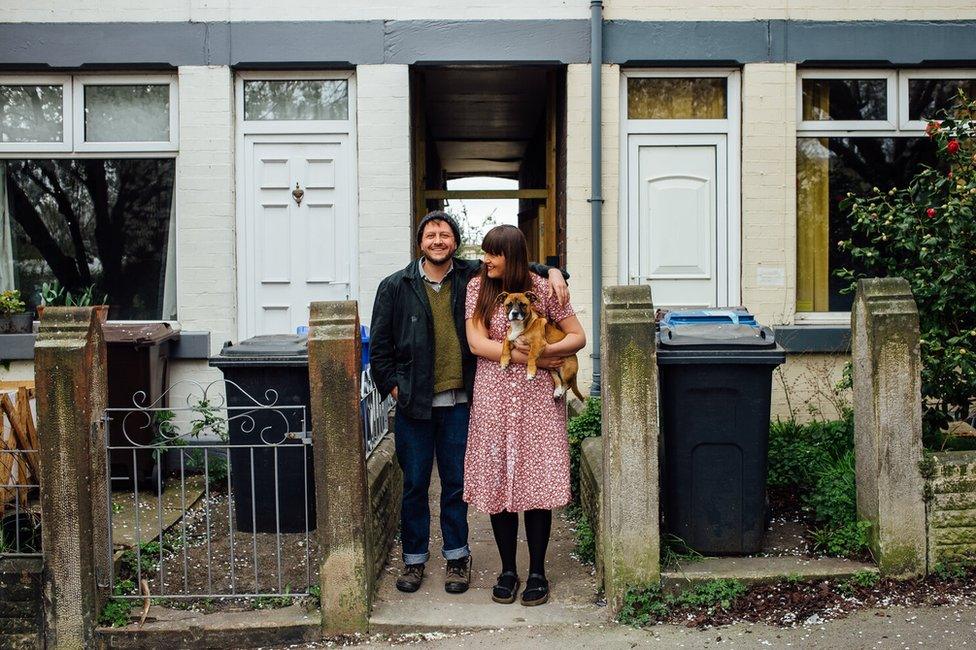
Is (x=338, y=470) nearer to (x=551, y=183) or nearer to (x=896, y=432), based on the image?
(x=896, y=432)

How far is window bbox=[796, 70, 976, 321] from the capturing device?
8.34 metres

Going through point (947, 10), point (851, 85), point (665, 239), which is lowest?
point (665, 239)

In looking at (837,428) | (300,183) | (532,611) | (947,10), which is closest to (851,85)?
(947,10)

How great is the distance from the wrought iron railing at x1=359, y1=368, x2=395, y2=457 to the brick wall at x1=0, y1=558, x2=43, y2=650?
1881 mm

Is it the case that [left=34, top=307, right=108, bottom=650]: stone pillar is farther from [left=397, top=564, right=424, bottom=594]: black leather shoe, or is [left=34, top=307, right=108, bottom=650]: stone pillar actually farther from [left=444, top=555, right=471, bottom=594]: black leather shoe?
[left=444, top=555, right=471, bottom=594]: black leather shoe

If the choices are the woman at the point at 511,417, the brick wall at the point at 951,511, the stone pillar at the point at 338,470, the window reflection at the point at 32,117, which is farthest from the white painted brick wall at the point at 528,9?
the brick wall at the point at 951,511

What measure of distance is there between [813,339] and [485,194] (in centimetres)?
385

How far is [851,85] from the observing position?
27.5 feet

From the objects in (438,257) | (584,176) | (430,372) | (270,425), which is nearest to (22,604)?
(270,425)

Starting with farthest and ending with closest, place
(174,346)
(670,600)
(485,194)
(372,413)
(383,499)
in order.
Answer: (485,194) → (174,346) → (372,413) → (383,499) → (670,600)

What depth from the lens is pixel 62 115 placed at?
828 cm

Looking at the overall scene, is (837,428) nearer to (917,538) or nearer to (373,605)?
(917,538)

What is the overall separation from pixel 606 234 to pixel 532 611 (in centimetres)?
425

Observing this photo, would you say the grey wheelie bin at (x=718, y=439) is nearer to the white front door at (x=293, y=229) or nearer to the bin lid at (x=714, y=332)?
the bin lid at (x=714, y=332)
